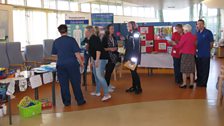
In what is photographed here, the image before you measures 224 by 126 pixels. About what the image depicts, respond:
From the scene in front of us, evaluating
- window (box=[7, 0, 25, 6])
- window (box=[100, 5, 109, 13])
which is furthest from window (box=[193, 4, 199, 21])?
window (box=[7, 0, 25, 6])

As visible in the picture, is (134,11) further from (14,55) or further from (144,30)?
(14,55)

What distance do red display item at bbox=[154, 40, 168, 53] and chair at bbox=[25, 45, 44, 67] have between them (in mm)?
3042

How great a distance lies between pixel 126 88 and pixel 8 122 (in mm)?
2837

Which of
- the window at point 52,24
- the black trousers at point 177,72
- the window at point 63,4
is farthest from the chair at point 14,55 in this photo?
the window at point 63,4

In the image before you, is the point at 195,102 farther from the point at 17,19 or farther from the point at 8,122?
the point at 17,19

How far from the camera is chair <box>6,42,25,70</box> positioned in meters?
6.46

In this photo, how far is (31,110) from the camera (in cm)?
431

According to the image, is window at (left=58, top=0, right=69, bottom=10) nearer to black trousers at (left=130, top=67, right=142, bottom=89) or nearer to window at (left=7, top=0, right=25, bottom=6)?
window at (left=7, top=0, right=25, bottom=6)

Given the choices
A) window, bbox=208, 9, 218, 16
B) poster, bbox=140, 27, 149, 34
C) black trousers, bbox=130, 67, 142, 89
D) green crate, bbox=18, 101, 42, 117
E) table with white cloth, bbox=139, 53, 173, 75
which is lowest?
green crate, bbox=18, 101, 42, 117

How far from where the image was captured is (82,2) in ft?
37.5

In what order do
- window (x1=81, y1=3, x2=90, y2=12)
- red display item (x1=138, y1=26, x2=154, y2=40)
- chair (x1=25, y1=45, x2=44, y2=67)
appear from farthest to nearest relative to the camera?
window (x1=81, y1=3, x2=90, y2=12) < red display item (x1=138, y1=26, x2=154, y2=40) < chair (x1=25, y1=45, x2=44, y2=67)

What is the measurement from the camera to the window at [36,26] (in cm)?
875

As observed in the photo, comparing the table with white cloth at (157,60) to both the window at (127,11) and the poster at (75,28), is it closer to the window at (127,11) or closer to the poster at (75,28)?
the poster at (75,28)

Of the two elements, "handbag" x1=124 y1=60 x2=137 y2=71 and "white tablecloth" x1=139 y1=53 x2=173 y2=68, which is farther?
"white tablecloth" x1=139 y1=53 x2=173 y2=68
